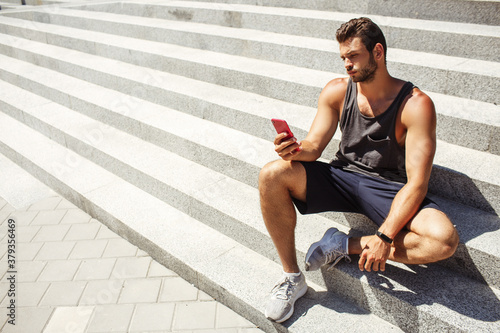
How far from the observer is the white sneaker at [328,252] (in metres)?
2.75

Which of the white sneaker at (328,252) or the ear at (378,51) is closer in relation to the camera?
the ear at (378,51)

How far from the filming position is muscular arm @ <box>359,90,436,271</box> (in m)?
2.42

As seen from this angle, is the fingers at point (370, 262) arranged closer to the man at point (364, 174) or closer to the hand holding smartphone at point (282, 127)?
the man at point (364, 174)

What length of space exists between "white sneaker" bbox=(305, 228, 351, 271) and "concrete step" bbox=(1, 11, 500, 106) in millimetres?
1746

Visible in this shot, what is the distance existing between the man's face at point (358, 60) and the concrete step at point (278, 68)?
1408 millimetres

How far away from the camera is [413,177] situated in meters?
2.47

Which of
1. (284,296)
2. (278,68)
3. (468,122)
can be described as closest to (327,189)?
(284,296)

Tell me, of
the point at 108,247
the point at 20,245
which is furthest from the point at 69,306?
the point at 20,245

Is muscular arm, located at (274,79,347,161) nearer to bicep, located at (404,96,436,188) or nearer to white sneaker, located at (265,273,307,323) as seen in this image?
bicep, located at (404,96,436,188)

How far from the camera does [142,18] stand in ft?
23.8

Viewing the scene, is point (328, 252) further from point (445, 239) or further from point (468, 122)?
point (468, 122)

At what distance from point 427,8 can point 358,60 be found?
8.67ft

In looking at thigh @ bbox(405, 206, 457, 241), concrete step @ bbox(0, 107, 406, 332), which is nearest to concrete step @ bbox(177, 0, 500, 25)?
thigh @ bbox(405, 206, 457, 241)

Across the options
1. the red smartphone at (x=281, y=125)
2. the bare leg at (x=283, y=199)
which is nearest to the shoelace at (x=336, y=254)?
the bare leg at (x=283, y=199)
